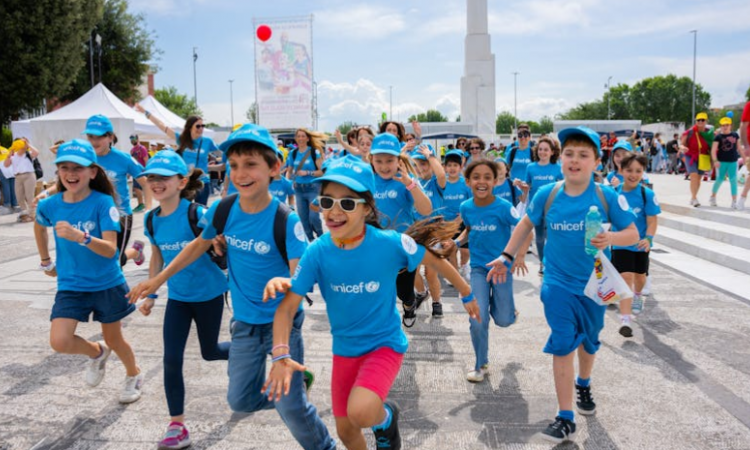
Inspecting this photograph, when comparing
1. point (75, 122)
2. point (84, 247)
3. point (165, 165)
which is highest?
point (75, 122)

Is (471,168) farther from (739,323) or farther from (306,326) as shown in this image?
(739,323)

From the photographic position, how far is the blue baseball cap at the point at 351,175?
280 cm

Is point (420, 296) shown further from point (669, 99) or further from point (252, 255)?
point (669, 99)

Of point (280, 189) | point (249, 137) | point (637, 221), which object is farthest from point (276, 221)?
point (280, 189)

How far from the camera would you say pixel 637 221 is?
21.4ft

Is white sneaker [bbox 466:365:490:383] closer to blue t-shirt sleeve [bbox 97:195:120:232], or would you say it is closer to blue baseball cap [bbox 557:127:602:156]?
blue baseball cap [bbox 557:127:602:156]

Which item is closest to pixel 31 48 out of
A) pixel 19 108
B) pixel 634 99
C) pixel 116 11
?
pixel 19 108

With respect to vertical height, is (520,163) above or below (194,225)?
above

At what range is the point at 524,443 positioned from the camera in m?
3.58

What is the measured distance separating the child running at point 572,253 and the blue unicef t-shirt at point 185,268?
213 cm

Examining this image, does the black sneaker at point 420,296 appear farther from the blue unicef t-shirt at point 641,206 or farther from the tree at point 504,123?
the tree at point 504,123

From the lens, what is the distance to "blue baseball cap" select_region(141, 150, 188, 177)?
384 cm

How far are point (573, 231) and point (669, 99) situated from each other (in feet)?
400

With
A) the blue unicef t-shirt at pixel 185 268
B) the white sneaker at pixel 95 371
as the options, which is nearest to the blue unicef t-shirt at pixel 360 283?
the blue unicef t-shirt at pixel 185 268
